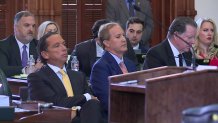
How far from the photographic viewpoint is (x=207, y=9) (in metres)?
9.15

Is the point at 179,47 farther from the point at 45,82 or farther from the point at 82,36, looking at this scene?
the point at 82,36

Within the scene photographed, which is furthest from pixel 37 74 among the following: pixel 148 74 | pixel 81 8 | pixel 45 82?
pixel 81 8

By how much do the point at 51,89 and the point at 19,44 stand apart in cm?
220

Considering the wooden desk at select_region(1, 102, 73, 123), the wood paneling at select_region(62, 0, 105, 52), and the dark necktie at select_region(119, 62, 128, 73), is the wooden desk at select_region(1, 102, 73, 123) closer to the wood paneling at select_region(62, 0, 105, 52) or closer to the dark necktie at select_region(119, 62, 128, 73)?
the dark necktie at select_region(119, 62, 128, 73)

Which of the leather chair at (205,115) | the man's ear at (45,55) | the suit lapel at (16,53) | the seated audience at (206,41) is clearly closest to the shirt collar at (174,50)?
the seated audience at (206,41)

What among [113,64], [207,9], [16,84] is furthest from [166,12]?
[113,64]

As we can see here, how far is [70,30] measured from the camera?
→ 29.6 feet

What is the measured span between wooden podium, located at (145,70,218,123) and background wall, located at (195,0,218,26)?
5562mm

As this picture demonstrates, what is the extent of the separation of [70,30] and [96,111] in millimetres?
4779

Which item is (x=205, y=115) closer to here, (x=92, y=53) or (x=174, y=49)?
(x=174, y=49)

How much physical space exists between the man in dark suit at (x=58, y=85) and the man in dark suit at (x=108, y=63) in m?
0.11

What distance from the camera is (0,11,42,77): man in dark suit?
6422 millimetres

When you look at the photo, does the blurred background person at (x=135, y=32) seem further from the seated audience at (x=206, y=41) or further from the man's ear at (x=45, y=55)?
the man's ear at (x=45, y=55)

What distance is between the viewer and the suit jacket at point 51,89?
14.7 ft
